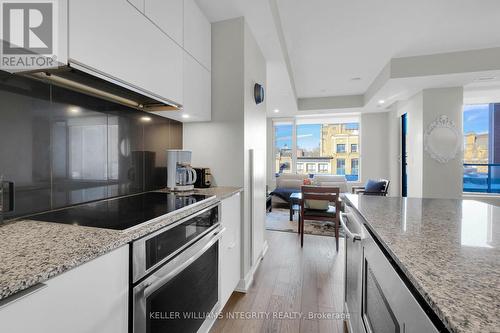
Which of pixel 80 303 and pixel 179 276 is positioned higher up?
pixel 80 303

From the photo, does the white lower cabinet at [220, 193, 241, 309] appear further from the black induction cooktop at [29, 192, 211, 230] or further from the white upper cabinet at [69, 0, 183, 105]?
the white upper cabinet at [69, 0, 183, 105]

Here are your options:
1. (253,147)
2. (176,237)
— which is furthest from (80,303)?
(253,147)

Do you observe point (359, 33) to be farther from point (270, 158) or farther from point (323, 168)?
point (323, 168)

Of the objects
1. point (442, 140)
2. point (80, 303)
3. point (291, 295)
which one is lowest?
point (291, 295)

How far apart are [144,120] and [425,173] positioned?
15.2ft

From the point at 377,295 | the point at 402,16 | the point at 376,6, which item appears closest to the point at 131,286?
the point at 377,295

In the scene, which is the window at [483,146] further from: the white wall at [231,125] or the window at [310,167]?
the white wall at [231,125]

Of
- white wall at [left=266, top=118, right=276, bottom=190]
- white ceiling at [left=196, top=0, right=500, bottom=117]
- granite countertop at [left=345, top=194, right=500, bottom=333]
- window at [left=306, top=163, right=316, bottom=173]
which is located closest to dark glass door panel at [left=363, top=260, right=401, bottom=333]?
granite countertop at [left=345, top=194, right=500, bottom=333]

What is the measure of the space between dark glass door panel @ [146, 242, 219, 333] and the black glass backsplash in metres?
0.73

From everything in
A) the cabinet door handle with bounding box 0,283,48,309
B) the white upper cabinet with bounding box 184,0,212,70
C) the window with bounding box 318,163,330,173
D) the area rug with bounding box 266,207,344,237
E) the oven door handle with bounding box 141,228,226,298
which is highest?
the white upper cabinet with bounding box 184,0,212,70

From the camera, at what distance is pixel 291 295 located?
2014mm

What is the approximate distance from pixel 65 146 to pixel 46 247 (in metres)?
0.74

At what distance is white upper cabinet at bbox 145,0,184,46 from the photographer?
52.4 inches

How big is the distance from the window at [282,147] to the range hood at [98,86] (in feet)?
17.8
